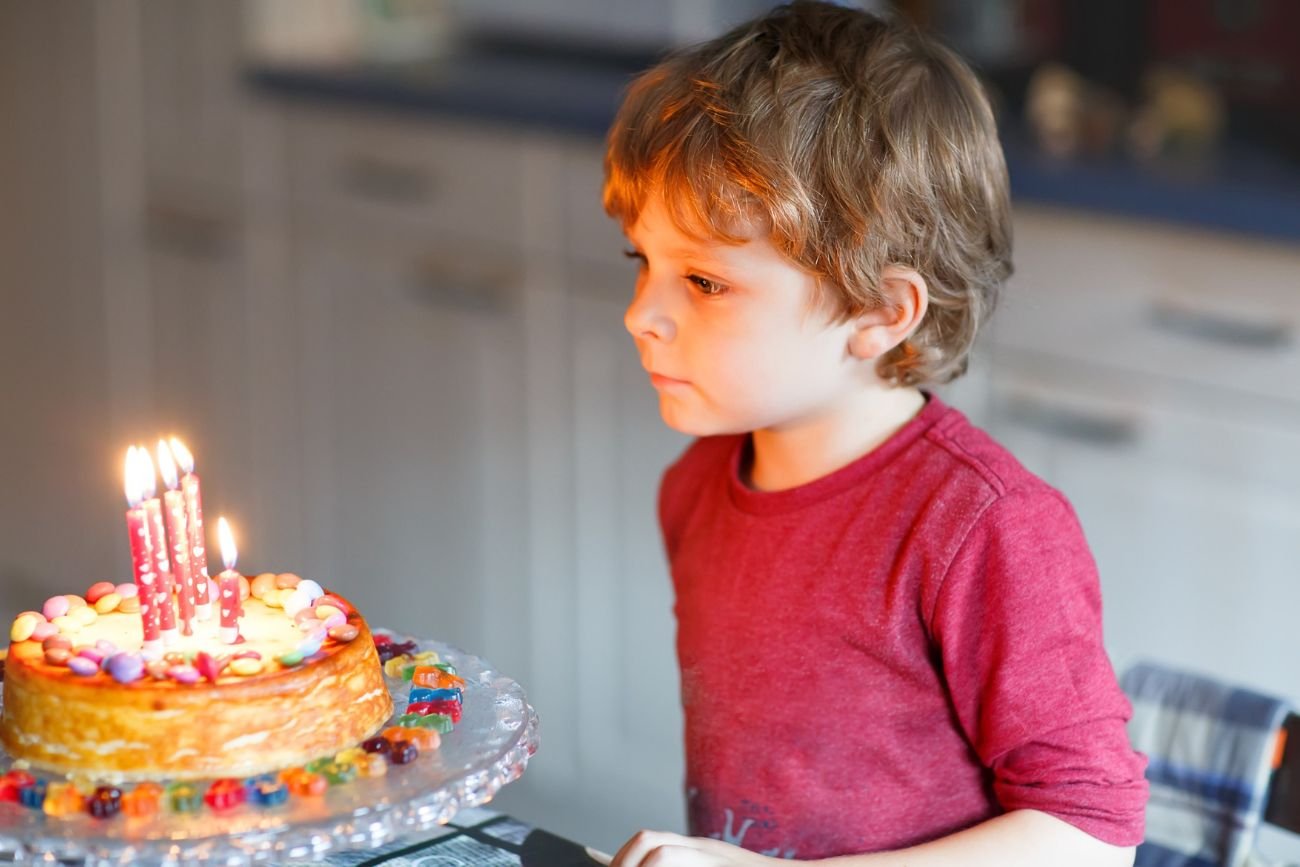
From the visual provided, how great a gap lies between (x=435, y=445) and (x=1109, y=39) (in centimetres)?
117

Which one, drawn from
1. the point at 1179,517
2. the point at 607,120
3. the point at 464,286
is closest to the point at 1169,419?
the point at 1179,517

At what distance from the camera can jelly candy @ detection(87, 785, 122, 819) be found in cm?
86

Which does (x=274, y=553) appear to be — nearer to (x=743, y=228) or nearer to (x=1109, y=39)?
(x=1109, y=39)

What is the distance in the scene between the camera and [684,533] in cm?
136

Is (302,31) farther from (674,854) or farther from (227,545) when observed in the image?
(674,854)

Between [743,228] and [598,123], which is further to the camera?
[598,123]

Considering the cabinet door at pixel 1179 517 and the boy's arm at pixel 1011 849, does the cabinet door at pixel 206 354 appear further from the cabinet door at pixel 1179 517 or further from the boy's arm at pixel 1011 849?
the boy's arm at pixel 1011 849

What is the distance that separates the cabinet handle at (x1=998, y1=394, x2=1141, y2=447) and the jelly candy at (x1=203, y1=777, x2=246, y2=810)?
1369 mm

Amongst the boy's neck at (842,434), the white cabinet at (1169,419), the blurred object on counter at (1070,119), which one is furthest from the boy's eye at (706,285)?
the blurred object on counter at (1070,119)

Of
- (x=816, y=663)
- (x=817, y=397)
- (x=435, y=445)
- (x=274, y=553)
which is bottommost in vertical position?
(x=274, y=553)

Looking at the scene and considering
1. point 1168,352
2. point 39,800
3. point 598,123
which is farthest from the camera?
point 598,123

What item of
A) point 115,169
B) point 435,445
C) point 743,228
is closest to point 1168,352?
point 743,228

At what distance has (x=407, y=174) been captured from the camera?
8.90 ft

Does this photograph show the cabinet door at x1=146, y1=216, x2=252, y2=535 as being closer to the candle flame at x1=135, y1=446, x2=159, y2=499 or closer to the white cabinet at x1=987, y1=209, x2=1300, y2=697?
the white cabinet at x1=987, y1=209, x2=1300, y2=697
